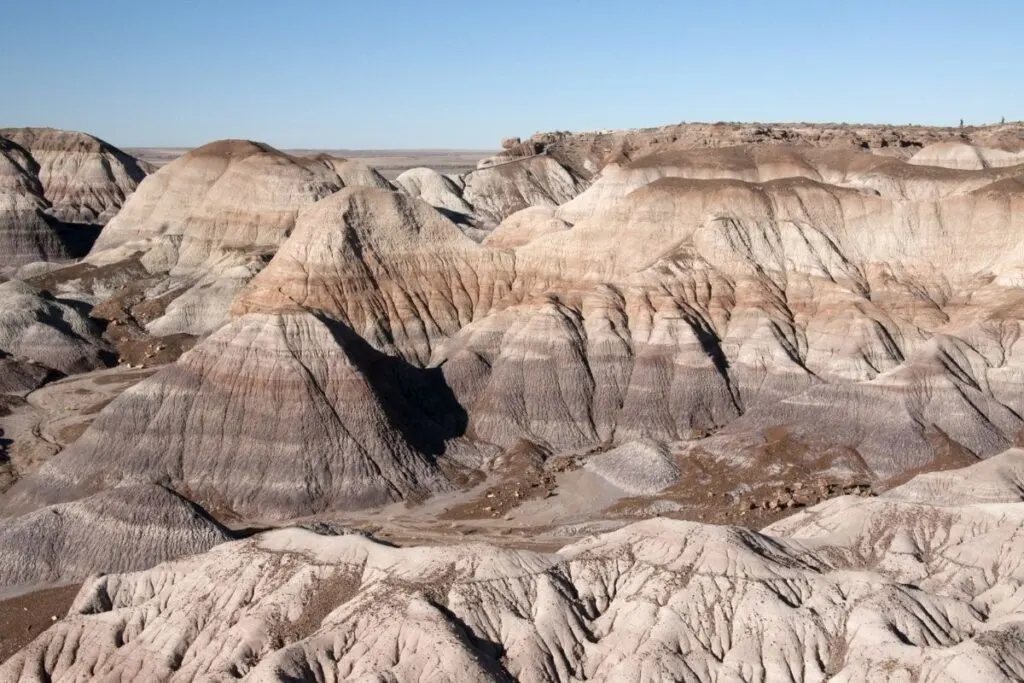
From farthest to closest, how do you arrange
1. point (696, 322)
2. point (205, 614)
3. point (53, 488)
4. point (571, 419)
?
point (696, 322), point (571, 419), point (53, 488), point (205, 614)

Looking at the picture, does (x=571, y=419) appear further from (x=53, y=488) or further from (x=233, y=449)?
(x=53, y=488)

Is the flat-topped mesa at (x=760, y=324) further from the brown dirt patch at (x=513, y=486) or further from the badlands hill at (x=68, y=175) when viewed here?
the badlands hill at (x=68, y=175)

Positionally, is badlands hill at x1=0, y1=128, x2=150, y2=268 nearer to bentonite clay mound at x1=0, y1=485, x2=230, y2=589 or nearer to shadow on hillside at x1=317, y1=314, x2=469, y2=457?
shadow on hillside at x1=317, y1=314, x2=469, y2=457

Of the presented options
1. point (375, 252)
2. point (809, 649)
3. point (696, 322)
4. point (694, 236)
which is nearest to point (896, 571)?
point (809, 649)

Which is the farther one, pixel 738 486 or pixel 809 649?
pixel 738 486

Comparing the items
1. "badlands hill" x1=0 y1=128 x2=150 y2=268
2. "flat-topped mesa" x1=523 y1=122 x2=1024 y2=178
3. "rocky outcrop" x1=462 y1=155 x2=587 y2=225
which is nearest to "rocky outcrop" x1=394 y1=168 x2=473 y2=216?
"rocky outcrop" x1=462 y1=155 x2=587 y2=225

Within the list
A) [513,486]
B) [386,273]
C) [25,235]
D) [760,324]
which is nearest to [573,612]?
[513,486]

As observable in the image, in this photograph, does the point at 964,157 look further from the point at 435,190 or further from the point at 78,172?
the point at 78,172
